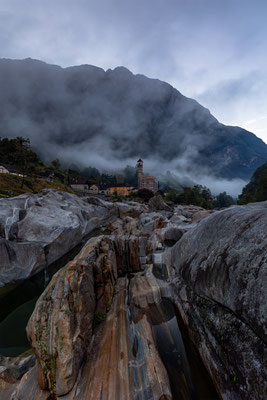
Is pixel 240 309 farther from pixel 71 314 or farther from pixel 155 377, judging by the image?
pixel 71 314

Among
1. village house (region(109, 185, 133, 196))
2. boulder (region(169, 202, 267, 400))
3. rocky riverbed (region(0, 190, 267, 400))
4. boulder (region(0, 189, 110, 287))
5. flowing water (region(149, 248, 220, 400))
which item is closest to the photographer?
boulder (region(169, 202, 267, 400))

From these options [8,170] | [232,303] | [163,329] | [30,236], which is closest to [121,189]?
[8,170]

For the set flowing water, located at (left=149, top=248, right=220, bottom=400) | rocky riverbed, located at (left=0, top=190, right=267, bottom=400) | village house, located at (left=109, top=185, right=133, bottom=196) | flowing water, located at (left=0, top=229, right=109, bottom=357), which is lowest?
flowing water, located at (left=0, top=229, right=109, bottom=357)

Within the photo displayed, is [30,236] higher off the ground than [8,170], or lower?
lower

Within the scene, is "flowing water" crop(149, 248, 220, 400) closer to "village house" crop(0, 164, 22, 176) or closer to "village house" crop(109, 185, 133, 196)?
"village house" crop(0, 164, 22, 176)

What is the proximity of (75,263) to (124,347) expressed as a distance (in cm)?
283

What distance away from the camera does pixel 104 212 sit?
4038cm

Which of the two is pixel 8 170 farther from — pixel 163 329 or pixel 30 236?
pixel 163 329

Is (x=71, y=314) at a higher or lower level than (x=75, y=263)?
lower

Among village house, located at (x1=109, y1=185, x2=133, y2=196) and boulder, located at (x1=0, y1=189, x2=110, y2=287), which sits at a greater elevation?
village house, located at (x1=109, y1=185, x2=133, y2=196)

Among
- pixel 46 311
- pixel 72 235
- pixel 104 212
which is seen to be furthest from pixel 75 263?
pixel 104 212

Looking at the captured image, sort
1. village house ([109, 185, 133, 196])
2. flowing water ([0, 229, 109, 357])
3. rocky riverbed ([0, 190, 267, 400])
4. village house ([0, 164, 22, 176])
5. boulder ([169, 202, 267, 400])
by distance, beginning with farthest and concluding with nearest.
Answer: village house ([109, 185, 133, 196]) → village house ([0, 164, 22, 176]) → flowing water ([0, 229, 109, 357]) → rocky riverbed ([0, 190, 267, 400]) → boulder ([169, 202, 267, 400])

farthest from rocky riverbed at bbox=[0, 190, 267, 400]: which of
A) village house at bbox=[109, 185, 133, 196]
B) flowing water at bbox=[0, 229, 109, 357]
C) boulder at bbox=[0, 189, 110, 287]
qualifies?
village house at bbox=[109, 185, 133, 196]

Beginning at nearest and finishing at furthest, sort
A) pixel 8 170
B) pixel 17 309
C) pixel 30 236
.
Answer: pixel 17 309 < pixel 30 236 < pixel 8 170
